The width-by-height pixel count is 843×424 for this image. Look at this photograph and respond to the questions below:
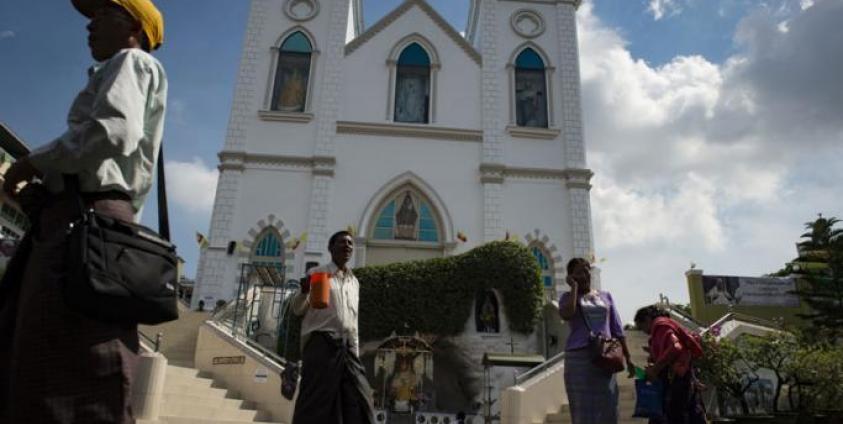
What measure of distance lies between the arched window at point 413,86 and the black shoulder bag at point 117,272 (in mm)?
16048

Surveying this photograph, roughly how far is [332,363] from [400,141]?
14211 mm

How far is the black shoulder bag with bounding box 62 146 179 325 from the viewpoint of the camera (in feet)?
4.55

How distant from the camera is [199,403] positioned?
6.99 metres

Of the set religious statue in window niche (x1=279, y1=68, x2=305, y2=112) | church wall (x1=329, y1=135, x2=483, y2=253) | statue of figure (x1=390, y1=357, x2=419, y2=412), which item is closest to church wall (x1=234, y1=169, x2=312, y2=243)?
church wall (x1=329, y1=135, x2=483, y2=253)

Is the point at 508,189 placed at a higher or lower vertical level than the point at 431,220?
higher

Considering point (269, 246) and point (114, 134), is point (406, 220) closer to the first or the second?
point (269, 246)

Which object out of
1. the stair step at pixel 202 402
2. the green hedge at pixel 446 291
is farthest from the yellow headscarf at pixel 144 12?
the green hedge at pixel 446 291

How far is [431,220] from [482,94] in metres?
4.50

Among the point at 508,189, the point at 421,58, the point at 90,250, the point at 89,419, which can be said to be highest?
the point at 421,58

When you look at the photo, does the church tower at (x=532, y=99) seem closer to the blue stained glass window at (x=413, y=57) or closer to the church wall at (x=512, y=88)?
the church wall at (x=512, y=88)

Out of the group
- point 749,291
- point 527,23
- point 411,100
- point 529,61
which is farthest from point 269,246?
point 749,291

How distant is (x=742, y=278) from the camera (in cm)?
2103

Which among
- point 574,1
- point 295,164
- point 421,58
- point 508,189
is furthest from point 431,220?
point 574,1

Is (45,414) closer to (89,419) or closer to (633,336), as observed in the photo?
(89,419)
